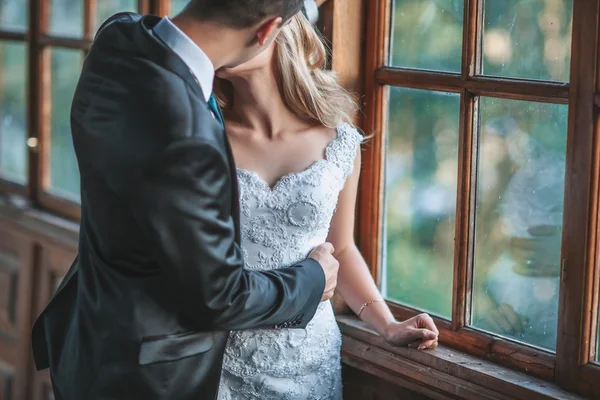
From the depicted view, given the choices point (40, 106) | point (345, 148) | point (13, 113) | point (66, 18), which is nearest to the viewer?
point (345, 148)

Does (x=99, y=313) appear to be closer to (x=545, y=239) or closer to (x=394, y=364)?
(x=394, y=364)

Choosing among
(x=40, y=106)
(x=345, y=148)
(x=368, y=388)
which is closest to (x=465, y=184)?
(x=345, y=148)

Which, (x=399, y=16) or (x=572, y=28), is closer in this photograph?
(x=572, y=28)

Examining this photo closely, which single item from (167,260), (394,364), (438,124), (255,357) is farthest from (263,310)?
(438,124)

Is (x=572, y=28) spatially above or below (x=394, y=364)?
above

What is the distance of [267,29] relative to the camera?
4.48 ft

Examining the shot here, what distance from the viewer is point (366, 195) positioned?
211 centimetres

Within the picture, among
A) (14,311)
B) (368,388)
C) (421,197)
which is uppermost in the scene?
(421,197)

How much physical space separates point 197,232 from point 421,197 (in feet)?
2.69

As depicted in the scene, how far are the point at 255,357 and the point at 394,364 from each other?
0.34 metres

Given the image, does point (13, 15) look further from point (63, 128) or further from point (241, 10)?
point (241, 10)

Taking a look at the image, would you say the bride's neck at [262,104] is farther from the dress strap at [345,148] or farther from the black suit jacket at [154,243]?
the black suit jacket at [154,243]

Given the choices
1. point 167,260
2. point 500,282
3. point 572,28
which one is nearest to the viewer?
point 167,260

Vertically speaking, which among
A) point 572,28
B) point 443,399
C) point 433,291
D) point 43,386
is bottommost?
point 43,386
